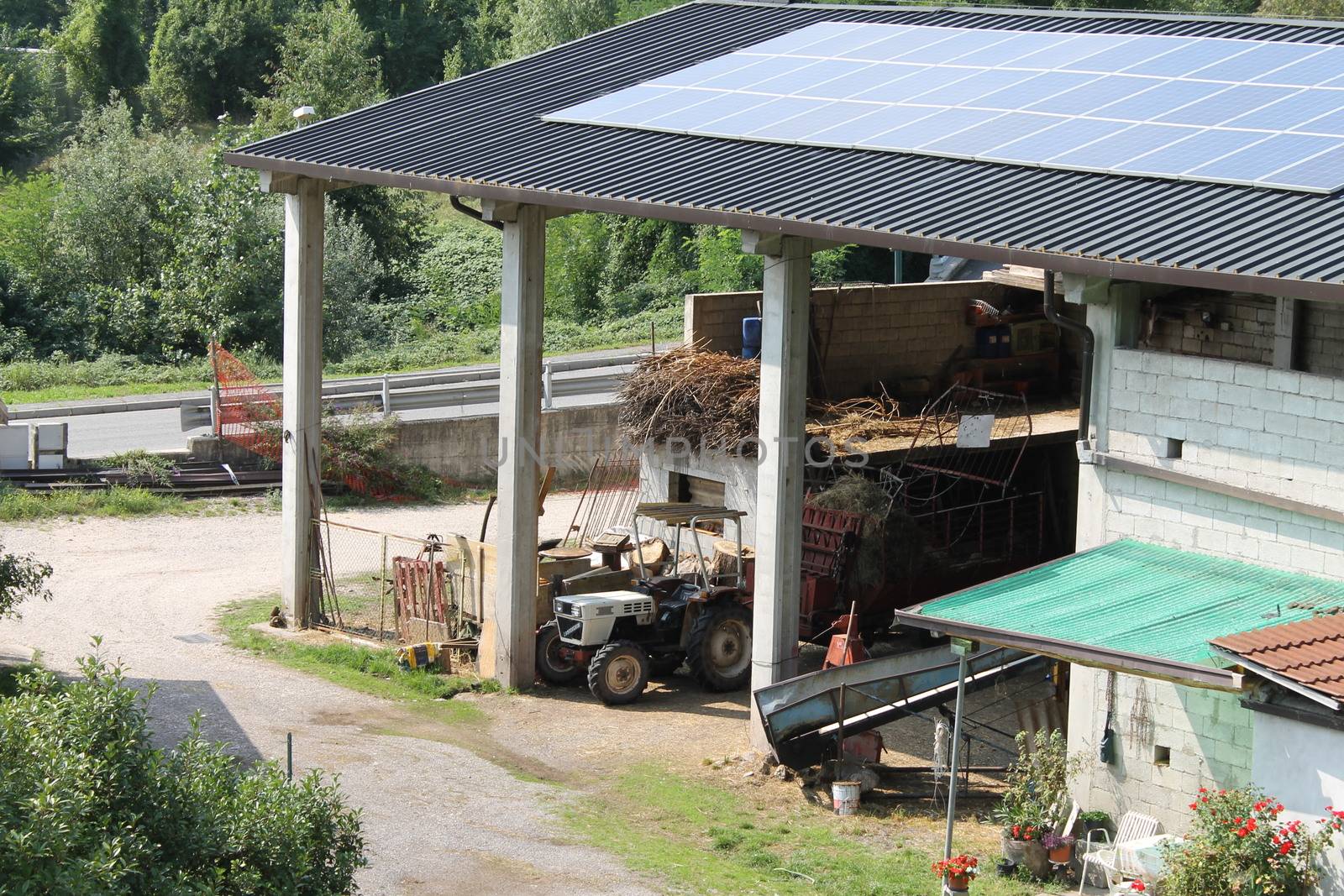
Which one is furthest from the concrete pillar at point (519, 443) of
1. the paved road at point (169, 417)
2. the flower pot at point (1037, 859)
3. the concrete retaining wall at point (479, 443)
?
the paved road at point (169, 417)

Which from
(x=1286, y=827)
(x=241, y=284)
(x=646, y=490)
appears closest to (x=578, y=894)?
(x=1286, y=827)

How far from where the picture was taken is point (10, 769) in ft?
26.2

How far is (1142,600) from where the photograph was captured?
42.9 feet

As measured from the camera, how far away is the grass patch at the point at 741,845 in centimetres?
1342

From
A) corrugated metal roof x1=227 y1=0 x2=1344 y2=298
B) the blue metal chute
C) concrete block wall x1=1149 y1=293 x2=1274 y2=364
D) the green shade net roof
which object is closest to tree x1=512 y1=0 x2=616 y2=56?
corrugated metal roof x1=227 y1=0 x2=1344 y2=298

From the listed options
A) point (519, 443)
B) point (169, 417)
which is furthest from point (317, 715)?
point (169, 417)

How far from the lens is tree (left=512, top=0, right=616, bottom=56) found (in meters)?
66.4

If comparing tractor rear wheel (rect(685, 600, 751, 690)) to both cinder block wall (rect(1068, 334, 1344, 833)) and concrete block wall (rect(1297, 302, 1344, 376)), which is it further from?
concrete block wall (rect(1297, 302, 1344, 376))

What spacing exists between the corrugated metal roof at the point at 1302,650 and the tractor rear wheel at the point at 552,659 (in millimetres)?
9451

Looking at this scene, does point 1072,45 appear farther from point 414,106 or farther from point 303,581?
point 303,581

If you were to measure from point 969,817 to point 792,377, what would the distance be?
4.59 meters

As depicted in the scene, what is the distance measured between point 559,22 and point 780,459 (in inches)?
2094

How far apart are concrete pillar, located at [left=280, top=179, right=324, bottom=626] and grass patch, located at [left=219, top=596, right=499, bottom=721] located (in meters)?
0.95

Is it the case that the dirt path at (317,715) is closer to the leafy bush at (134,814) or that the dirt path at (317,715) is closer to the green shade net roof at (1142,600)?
the green shade net roof at (1142,600)
